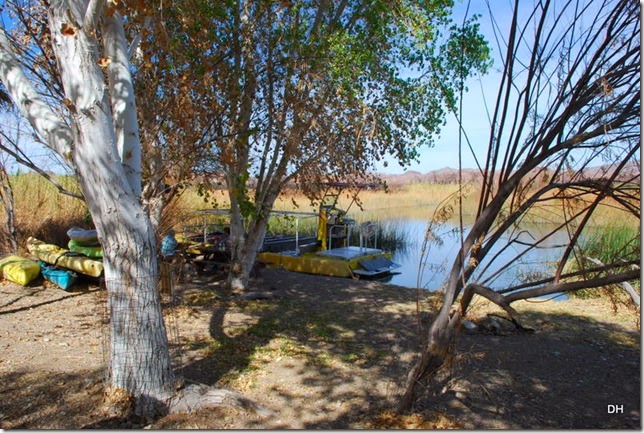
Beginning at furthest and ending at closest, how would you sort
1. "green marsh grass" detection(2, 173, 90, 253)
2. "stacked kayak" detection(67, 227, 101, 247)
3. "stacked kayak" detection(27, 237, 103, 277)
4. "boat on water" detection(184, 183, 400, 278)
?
1. "green marsh grass" detection(2, 173, 90, 253)
2. "boat on water" detection(184, 183, 400, 278)
3. "stacked kayak" detection(67, 227, 101, 247)
4. "stacked kayak" detection(27, 237, 103, 277)

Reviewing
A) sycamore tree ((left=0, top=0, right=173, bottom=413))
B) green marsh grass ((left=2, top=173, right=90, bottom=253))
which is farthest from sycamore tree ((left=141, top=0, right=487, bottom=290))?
green marsh grass ((left=2, top=173, right=90, bottom=253))

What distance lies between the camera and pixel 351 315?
7.98 m

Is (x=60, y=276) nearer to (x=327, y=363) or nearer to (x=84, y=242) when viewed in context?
(x=84, y=242)

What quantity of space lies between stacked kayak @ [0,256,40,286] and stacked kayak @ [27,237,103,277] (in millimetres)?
260

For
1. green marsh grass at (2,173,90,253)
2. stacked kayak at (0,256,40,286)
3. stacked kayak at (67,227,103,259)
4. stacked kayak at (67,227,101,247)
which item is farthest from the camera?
green marsh grass at (2,173,90,253)

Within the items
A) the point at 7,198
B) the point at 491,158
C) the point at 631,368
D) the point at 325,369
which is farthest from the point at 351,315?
the point at 7,198

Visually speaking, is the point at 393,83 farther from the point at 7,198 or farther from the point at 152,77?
the point at 7,198

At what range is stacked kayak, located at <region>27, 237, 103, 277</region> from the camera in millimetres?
8531

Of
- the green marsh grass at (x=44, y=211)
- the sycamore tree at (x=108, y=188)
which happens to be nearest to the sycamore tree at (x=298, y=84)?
the sycamore tree at (x=108, y=188)

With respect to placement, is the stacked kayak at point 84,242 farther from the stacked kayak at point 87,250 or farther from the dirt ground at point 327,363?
the dirt ground at point 327,363

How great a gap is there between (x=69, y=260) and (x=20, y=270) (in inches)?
37.3

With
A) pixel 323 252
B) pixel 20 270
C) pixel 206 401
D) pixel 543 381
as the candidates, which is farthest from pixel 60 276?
pixel 543 381

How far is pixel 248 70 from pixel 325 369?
492cm

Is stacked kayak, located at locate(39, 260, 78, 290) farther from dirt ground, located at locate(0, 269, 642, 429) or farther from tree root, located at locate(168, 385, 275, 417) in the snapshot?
tree root, located at locate(168, 385, 275, 417)
